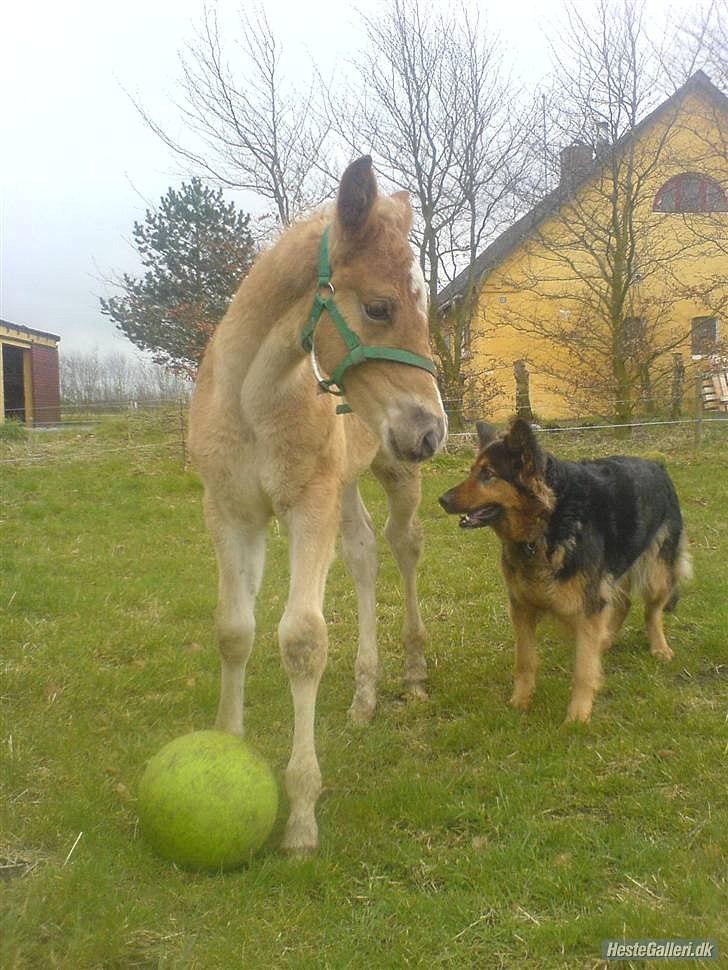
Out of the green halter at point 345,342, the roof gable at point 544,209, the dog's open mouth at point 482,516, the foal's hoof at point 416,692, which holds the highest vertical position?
the roof gable at point 544,209

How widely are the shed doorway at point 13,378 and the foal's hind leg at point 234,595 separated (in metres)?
29.1

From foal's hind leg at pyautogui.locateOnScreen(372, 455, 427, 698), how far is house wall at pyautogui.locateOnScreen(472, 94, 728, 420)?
533 inches

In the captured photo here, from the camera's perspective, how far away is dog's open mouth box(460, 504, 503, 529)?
4.57 metres

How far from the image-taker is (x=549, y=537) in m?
4.65

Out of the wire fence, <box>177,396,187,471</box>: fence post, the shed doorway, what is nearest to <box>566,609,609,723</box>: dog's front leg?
the wire fence

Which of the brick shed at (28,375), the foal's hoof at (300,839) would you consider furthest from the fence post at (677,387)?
the brick shed at (28,375)

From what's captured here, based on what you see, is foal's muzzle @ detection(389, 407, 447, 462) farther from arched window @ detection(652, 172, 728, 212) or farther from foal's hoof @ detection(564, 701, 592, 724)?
arched window @ detection(652, 172, 728, 212)

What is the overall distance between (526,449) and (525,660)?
1.25 meters

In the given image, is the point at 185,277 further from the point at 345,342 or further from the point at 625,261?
the point at 345,342

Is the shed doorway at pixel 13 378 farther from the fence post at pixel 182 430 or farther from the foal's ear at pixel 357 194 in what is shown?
the foal's ear at pixel 357 194

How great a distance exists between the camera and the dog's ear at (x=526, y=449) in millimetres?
4484

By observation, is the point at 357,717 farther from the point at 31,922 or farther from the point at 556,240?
the point at 556,240

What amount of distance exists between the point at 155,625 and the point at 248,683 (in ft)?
4.51

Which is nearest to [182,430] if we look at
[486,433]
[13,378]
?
[486,433]
